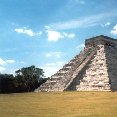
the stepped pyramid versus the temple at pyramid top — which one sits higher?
the temple at pyramid top

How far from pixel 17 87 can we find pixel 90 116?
153ft

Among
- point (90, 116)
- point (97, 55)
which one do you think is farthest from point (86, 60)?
point (90, 116)

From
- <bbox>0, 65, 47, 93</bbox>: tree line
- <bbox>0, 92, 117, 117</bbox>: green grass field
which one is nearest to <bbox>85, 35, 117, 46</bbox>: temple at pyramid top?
<bbox>0, 65, 47, 93</bbox>: tree line

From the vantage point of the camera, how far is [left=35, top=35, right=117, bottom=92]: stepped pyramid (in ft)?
152

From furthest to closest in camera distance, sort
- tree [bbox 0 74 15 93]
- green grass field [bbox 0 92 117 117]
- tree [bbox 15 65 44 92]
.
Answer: tree [bbox 15 65 44 92] → tree [bbox 0 74 15 93] → green grass field [bbox 0 92 117 117]

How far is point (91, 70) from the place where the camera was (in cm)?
5056

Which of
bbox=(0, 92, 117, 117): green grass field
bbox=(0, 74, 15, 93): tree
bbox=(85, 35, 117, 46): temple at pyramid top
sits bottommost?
bbox=(0, 92, 117, 117): green grass field

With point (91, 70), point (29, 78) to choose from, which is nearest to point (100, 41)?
point (91, 70)

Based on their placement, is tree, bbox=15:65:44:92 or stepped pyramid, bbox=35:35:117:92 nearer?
stepped pyramid, bbox=35:35:117:92

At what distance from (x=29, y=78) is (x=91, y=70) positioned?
71.0ft

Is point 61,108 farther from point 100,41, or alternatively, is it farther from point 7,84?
point 7,84

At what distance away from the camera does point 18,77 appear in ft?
220

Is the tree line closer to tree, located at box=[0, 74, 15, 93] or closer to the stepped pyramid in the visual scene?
tree, located at box=[0, 74, 15, 93]

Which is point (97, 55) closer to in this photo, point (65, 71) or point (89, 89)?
point (65, 71)
